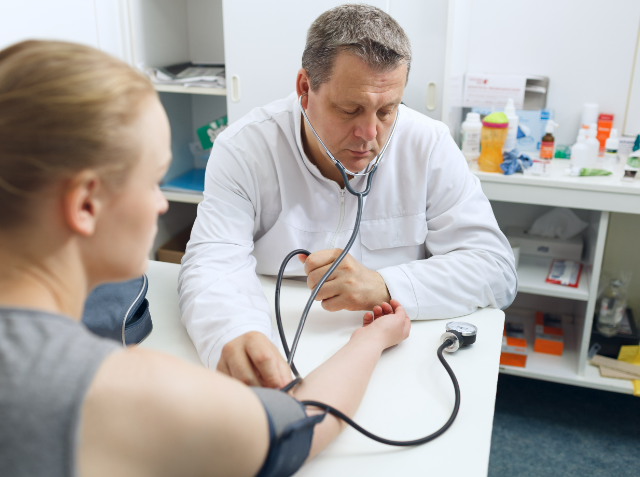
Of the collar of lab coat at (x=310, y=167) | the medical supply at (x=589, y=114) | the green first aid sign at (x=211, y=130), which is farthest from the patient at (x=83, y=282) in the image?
the medical supply at (x=589, y=114)

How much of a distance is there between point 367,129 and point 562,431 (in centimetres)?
128

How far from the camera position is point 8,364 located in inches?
17.7

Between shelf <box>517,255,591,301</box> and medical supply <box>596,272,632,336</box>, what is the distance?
0.40ft

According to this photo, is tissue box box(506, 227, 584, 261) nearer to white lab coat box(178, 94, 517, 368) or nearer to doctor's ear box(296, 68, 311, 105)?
white lab coat box(178, 94, 517, 368)

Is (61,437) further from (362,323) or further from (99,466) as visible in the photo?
(362,323)

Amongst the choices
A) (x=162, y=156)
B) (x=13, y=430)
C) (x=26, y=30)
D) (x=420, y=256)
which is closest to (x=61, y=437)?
(x=13, y=430)

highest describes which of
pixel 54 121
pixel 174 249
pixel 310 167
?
pixel 54 121

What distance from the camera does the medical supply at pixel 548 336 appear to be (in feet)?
6.47

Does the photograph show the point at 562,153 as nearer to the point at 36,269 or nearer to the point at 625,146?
the point at 625,146

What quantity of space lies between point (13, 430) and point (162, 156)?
263 millimetres

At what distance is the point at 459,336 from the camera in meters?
0.94

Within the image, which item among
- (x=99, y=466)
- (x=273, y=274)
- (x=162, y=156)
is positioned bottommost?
(x=273, y=274)

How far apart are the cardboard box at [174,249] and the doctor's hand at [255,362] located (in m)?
1.33

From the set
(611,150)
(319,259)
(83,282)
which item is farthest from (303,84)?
(611,150)
